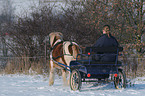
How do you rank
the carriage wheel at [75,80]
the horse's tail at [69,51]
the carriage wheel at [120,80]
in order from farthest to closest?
the horse's tail at [69,51] < the carriage wheel at [120,80] < the carriage wheel at [75,80]

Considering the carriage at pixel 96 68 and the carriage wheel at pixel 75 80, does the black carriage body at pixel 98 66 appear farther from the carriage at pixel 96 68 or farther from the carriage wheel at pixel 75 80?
the carriage wheel at pixel 75 80

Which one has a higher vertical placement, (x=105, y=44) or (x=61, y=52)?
(x=105, y=44)

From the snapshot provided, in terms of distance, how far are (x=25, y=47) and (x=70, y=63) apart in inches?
257

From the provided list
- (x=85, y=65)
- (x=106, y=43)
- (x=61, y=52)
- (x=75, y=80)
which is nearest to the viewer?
(x=85, y=65)

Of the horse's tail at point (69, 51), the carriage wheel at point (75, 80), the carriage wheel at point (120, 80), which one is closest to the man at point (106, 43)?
the carriage wheel at point (120, 80)

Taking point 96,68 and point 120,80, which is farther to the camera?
point 120,80

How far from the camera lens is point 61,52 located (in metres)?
9.16

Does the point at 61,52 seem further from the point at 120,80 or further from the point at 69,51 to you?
the point at 120,80

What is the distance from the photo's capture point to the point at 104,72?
7.53 m

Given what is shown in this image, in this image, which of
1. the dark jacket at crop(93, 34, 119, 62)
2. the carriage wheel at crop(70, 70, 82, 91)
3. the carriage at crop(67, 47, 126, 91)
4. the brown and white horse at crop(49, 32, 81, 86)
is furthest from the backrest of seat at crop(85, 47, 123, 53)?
the brown and white horse at crop(49, 32, 81, 86)

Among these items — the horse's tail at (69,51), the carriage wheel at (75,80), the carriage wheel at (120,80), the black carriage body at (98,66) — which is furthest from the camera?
the horse's tail at (69,51)

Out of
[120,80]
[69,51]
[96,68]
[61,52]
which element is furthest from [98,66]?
[61,52]

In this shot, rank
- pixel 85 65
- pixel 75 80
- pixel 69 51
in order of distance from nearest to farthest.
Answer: pixel 85 65
pixel 75 80
pixel 69 51

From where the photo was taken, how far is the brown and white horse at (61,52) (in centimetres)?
876
